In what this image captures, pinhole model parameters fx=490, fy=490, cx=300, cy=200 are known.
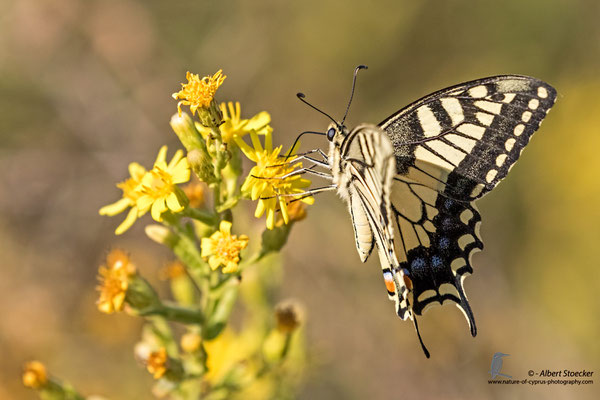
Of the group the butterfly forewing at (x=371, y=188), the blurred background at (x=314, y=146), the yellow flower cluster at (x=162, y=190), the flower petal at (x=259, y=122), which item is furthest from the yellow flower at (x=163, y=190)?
the blurred background at (x=314, y=146)

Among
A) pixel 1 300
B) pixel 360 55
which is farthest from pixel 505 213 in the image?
pixel 1 300

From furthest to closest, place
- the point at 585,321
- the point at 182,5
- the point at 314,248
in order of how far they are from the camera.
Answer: the point at 182,5, the point at 314,248, the point at 585,321

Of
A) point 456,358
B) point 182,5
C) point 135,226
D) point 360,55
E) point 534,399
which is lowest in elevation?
point 534,399

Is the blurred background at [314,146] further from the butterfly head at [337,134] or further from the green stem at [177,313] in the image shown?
the butterfly head at [337,134]

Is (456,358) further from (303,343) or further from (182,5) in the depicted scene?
(182,5)

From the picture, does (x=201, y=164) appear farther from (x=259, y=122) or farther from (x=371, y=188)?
(x=371, y=188)
